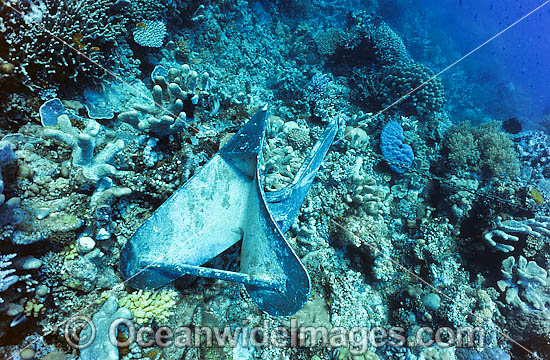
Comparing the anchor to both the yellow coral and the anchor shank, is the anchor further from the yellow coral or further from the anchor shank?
the yellow coral

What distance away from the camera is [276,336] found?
2.96 metres

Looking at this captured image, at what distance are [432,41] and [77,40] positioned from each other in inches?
793

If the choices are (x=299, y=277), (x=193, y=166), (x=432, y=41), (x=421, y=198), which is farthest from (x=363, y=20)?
(x=432, y=41)

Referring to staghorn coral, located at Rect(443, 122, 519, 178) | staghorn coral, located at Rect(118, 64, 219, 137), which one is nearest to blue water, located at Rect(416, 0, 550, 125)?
staghorn coral, located at Rect(443, 122, 519, 178)

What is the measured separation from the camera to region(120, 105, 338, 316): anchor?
2057 millimetres

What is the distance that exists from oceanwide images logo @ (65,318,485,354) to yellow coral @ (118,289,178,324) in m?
0.09

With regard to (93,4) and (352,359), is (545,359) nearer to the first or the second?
(352,359)

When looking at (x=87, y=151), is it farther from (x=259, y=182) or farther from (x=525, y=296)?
(x=525, y=296)

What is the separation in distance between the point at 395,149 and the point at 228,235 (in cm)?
434

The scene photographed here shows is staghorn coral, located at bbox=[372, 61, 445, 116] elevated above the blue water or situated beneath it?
situated beneath

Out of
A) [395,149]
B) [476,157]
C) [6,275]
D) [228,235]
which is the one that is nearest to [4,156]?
[6,275]

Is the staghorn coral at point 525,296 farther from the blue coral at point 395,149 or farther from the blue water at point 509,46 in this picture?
the blue water at point 509,46

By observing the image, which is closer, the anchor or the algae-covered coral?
the anchor

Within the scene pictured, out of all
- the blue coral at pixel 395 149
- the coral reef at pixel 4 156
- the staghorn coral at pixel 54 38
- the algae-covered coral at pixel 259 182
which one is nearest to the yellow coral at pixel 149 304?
the algae-covered coral at pixel 259 182
